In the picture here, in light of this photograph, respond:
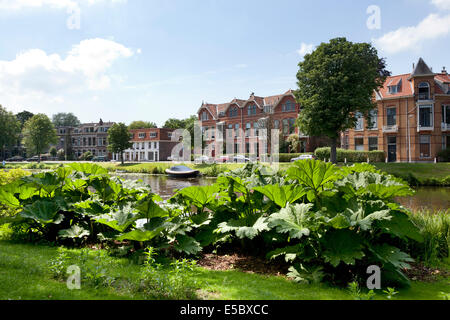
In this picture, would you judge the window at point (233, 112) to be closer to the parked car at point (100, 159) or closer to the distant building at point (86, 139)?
the parked car at point (100, 159)

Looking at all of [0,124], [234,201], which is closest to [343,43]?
[234,201]

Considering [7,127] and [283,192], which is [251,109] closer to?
[283,192]

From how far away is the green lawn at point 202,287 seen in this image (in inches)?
137

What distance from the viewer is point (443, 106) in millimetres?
37781

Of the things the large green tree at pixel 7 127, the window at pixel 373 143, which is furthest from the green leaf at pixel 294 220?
the large green tree at pixel 7 127

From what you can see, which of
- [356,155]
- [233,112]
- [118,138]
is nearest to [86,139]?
[118,138]

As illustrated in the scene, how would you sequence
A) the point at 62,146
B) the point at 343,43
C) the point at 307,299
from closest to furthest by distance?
1. the point at 307,299
2. the point at 343,43
3. the point at 62,146

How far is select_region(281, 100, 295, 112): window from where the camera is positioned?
50.4 m

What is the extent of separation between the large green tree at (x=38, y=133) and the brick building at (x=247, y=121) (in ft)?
110

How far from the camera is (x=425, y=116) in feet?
125

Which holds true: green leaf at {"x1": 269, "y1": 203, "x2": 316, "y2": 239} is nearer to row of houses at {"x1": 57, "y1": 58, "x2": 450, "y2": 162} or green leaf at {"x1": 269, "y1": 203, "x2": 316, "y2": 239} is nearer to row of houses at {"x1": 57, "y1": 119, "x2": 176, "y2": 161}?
row of houses at {"x1": 57, "y1": 58, "x2": 450, "y2": 162}

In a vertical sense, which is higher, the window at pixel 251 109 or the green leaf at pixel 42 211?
the window at pixel 251 109
